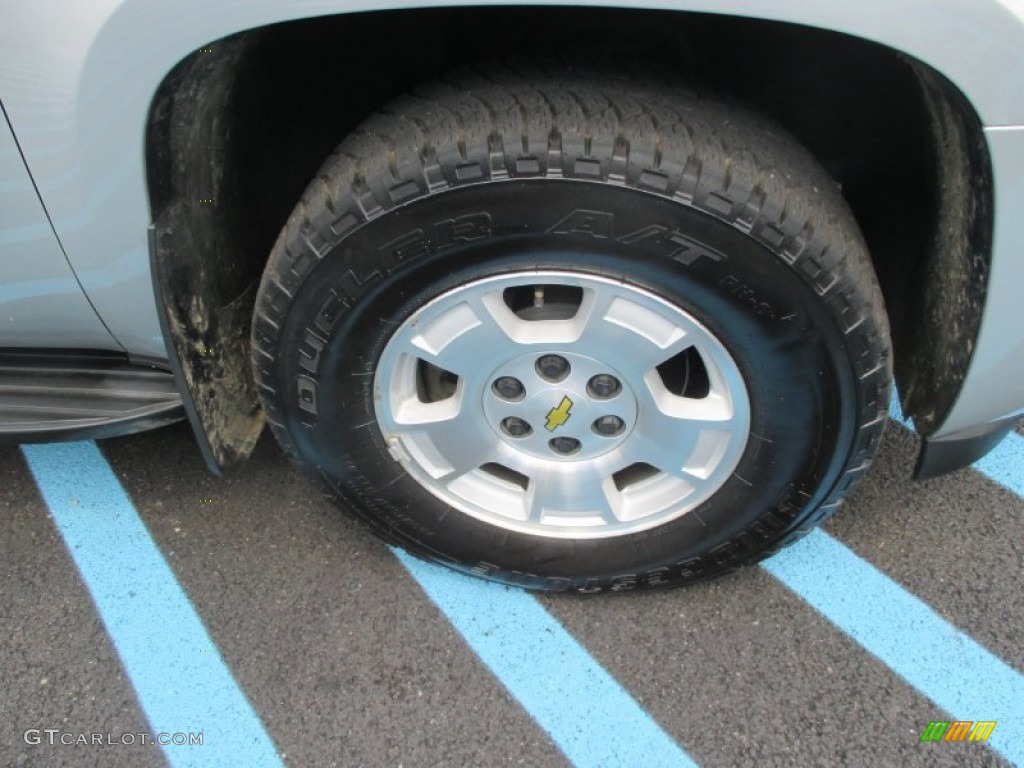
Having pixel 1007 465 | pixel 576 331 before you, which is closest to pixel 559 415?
pixel 576 331

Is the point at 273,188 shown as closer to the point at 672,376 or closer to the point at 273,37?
the point at 273,37

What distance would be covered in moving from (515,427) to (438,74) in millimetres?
598

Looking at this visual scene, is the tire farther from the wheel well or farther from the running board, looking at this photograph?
the running board

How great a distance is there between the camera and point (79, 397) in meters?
1.60

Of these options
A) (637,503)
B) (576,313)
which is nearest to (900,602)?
(637,503)

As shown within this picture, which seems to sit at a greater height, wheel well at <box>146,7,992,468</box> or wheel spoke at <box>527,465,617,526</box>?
wheel well at <box>146,7,992,468</box>

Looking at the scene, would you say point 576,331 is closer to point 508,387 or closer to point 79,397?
point 508,387

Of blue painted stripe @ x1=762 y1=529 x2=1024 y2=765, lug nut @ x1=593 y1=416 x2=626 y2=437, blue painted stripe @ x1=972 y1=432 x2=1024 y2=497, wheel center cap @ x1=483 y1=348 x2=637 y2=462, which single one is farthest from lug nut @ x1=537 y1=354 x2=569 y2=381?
blue painted stripe @ x1=972 y1=432 x2=1024 y2=497

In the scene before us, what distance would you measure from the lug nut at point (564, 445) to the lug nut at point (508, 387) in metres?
0.12

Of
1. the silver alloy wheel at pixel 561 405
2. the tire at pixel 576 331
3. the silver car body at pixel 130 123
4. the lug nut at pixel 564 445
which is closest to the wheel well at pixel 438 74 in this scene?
the silver car body at pixel 130 123

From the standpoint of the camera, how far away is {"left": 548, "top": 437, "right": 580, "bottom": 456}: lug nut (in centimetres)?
149

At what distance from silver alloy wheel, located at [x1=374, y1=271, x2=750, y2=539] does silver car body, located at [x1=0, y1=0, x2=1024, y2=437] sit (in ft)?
1.30

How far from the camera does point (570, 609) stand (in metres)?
1.65

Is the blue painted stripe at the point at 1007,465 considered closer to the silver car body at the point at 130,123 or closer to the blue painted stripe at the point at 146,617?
the silver car body at the point at 130,123
